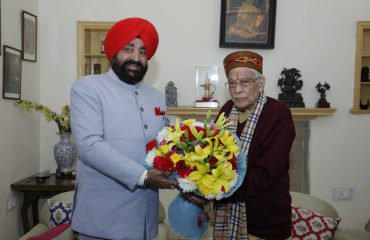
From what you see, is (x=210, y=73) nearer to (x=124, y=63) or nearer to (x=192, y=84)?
(x=192, y=84)

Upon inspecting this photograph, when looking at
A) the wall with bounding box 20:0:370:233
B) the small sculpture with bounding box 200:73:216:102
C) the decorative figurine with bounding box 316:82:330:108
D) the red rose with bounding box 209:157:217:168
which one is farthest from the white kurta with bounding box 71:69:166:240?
the decorative figurine with bounding box 316:82:330:108

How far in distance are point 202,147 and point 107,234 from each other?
1.86ft

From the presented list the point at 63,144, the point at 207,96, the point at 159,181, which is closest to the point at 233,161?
the point at 159,181

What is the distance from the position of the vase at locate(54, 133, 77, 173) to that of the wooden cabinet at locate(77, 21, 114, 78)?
2.32 feet

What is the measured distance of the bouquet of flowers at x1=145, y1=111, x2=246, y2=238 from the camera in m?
1.47

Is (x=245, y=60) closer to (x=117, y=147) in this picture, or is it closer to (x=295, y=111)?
(x=117, y=147)

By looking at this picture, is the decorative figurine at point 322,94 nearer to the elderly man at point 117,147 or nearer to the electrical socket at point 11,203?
the elderly man at point 117,147

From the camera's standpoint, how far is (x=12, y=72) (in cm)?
338

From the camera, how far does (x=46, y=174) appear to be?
3.69 metres

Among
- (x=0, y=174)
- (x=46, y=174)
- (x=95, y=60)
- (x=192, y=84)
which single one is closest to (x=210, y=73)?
(x=192, y=84)

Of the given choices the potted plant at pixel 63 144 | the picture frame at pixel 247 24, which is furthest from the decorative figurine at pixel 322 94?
the potted plant at pixel 63 144

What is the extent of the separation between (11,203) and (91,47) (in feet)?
5.81

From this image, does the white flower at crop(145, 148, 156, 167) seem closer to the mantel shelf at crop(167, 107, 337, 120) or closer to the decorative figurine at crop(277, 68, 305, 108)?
the mantel shelf at crop(167, 107, 337, 120)

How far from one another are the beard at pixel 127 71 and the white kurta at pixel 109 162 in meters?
0.07
